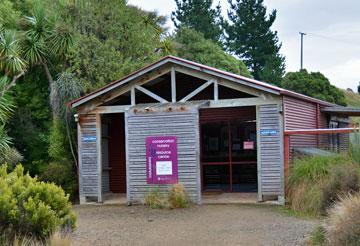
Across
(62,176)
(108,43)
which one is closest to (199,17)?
(108,43)

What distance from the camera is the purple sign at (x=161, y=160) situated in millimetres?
14789

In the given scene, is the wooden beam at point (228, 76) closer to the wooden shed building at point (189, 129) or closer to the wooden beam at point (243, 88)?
the wooden shed building at point (189, 129)

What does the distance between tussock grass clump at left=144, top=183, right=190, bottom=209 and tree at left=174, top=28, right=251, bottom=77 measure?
14.2 m

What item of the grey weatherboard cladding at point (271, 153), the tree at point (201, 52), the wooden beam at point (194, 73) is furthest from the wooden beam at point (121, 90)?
the tree at point (201, 52)

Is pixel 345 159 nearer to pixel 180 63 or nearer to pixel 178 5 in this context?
pixel 180 63

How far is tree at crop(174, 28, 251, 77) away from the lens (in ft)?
93.5

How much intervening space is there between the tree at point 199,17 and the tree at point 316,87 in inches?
511

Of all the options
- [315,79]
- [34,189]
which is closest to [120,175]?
[34,189]

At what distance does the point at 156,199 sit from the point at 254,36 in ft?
112

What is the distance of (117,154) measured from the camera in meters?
18.4

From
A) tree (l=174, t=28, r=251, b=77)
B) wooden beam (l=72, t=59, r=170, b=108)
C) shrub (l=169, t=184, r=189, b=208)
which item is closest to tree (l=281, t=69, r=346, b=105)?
tree (l=174, t=28, r=251, b=77)

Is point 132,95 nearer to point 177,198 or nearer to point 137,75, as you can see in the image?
point 137,75

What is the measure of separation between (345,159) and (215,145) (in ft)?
19.1

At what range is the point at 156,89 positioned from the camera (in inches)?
693
